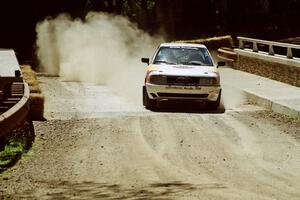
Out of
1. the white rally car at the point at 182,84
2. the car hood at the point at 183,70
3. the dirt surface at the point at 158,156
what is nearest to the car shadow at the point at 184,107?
the dirt surface at the point at 158,156

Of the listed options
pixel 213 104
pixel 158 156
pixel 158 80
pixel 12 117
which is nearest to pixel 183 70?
pixel 158 80

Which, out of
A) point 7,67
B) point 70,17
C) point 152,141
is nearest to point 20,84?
point 7,67

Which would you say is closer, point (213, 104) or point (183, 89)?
point (183, 89)

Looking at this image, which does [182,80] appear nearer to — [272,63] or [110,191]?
[110,191]

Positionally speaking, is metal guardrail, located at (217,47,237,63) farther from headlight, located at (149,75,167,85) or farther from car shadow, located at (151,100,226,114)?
headlight, located at (149,75,167,85)

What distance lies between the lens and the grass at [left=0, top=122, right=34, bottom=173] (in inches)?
350

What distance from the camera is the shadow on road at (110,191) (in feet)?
22.2

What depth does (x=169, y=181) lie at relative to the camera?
298 inches

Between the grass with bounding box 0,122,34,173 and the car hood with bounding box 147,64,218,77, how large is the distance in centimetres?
407

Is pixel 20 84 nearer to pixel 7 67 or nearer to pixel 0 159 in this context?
pixel 7 67

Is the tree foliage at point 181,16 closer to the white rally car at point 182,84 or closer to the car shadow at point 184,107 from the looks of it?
the car shadow at point 184,107

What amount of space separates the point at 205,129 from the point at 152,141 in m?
1.67

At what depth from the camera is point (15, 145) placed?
33.0 feet

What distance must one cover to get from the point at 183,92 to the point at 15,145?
5.32 metres
